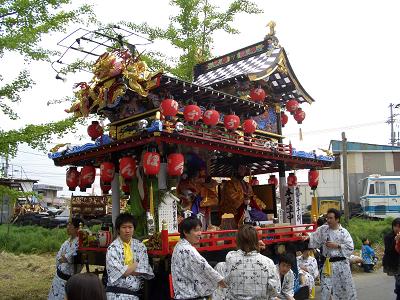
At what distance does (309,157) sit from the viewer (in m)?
10.6

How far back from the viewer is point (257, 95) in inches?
410

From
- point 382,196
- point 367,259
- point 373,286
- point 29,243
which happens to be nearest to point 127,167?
point 373,286

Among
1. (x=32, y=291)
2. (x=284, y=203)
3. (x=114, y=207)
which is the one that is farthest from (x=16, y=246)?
(x=284, y=203)

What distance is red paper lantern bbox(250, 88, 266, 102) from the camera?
10422 millimetres

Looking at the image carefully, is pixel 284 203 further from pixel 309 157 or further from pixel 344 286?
pixel 344 286

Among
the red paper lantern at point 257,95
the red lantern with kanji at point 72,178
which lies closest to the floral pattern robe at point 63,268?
the red lantern with kanji at point 72,178

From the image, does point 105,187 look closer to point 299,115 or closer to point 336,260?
point 336,260

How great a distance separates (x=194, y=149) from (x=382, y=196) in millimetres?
19638

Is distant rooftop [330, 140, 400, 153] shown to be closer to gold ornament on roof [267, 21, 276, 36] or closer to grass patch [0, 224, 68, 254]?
grass patch [0, 224, 68, 254]

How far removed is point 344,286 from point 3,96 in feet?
23.8

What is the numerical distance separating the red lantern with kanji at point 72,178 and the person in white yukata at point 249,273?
19.1 ft

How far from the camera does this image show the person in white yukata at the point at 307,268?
9.75 metres

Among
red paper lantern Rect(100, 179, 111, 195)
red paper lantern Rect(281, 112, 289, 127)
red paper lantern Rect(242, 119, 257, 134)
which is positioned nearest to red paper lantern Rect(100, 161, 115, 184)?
red paper lantern Rect(100, 179, 111, 195)

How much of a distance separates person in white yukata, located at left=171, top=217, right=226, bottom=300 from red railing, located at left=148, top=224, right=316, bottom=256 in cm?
193
